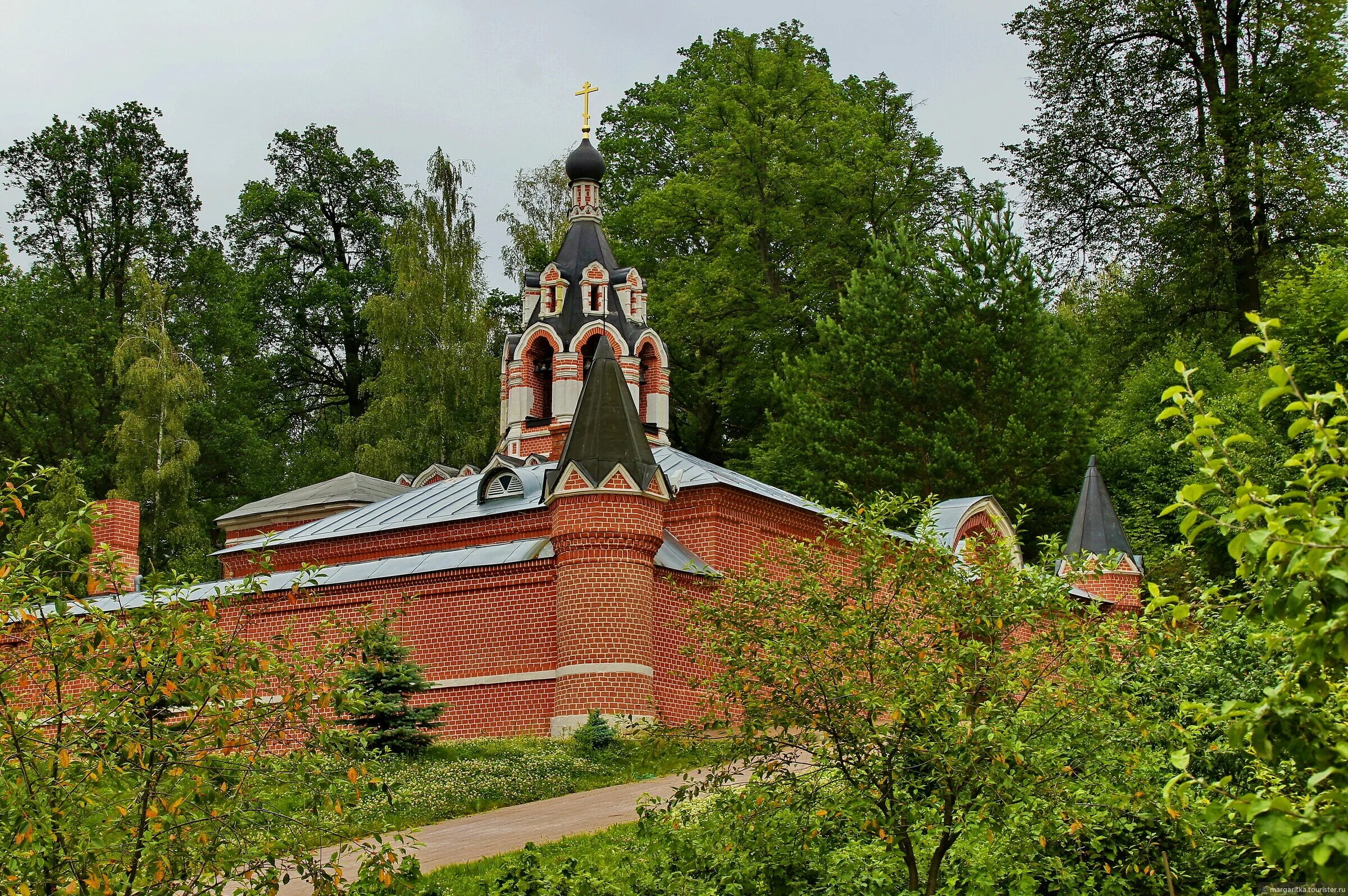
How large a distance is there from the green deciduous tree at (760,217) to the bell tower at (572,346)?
326 inches

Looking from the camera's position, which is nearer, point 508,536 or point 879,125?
point 508,536

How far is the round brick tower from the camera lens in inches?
654

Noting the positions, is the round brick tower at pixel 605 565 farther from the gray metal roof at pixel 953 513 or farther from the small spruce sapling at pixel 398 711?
the gray metal roof at pixel 953 513

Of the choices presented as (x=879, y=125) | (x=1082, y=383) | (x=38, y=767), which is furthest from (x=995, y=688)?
(x=879, y=125)

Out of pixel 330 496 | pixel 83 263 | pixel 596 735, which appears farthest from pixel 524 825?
pixel 83 263

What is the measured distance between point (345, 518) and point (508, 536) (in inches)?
172

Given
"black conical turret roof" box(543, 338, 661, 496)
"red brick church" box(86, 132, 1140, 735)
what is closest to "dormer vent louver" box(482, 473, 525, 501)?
"red brick church" box(86, 132, 1140, 735)

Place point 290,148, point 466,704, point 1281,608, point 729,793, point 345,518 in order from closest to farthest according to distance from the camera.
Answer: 1. point 1281,608
2. point 729,793
3. point 466,704
4. point 345,518
5. point 290,148

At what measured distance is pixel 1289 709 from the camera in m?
4.54

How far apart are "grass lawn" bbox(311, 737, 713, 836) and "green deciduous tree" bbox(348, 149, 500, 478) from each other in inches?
772

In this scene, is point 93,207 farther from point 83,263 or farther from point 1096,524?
point 1096,524

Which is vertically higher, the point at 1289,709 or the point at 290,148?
the point at 290,148

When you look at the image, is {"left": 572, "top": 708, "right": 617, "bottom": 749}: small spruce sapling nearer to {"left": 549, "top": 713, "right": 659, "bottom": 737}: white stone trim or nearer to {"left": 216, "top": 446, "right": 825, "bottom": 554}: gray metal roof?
{"left": 549, "top": 713, "right": 659, "bottom": 737}: white stone trim

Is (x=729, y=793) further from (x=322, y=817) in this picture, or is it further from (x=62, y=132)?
(x=62, y=132)
